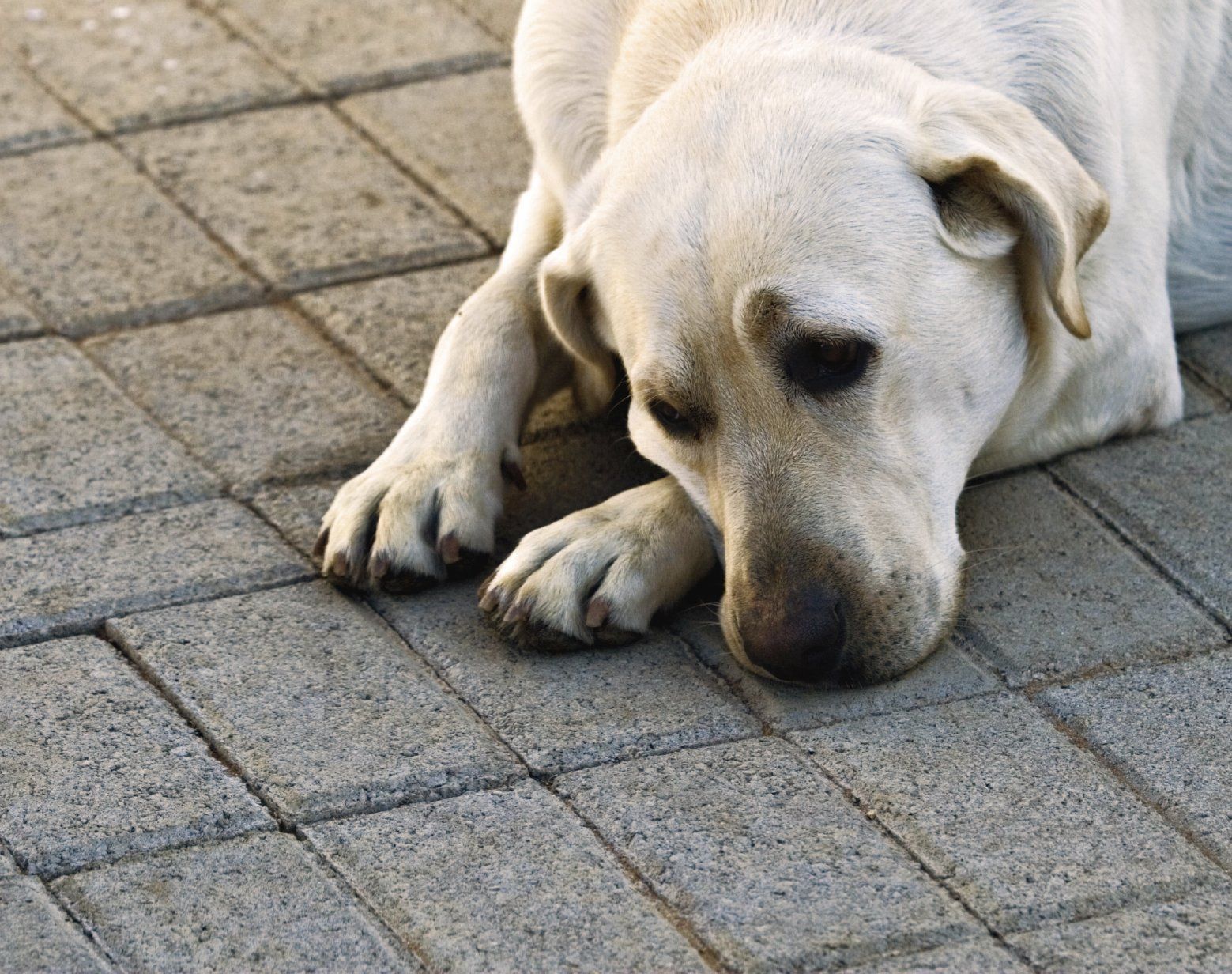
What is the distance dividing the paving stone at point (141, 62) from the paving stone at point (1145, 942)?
3618mm

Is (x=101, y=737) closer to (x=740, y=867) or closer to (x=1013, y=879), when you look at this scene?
(x=740, y=867)

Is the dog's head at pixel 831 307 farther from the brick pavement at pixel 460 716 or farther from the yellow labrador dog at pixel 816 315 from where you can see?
the brick pavement at pixel 460 716

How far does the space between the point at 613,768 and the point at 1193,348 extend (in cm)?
194

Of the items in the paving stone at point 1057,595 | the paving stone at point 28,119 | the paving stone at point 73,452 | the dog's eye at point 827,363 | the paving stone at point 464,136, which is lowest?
the paving stone at point 28,119

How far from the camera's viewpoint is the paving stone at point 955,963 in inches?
97.7

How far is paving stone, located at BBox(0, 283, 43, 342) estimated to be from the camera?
14.2 feet

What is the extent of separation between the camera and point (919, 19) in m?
3.39

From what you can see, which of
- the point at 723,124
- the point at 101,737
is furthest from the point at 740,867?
the point at 723,124

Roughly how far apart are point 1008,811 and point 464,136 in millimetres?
2936

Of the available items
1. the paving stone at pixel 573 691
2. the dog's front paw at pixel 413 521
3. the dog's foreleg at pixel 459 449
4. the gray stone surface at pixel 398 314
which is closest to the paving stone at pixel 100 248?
the gray stone surface at pixel 398 314

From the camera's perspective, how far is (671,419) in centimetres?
325

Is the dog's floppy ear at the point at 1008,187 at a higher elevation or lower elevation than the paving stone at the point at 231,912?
higher

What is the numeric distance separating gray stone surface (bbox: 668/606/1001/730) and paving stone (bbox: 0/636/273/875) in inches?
32.0

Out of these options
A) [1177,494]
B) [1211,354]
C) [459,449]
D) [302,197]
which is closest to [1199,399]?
[1211,354]
